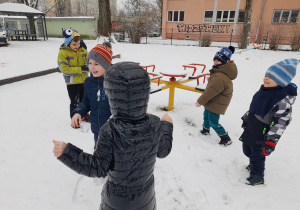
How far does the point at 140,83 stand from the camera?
1057 mm

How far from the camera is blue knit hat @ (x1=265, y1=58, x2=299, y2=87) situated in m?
2.12

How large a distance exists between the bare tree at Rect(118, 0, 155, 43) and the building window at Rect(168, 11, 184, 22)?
243cm

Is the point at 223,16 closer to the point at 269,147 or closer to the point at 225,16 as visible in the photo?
the point at 225,16

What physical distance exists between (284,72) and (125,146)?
194 centimetres

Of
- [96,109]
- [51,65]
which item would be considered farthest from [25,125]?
[51,65]

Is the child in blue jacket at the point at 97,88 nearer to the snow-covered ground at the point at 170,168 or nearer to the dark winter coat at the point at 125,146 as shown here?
the snow-covered ground at the point at 170,168

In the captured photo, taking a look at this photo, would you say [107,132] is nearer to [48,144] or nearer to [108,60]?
[108,60]

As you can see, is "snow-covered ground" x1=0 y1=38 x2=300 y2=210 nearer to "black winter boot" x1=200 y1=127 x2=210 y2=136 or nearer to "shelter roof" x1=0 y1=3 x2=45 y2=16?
"black winter boot" x1=200 y1=127 x2=210 y2=136

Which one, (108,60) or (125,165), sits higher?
(108,60)

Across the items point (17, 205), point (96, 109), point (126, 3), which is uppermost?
point (126, 3)

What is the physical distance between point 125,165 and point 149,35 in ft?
90.7

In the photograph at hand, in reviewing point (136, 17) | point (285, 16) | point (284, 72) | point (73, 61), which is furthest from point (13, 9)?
point (285, 16)

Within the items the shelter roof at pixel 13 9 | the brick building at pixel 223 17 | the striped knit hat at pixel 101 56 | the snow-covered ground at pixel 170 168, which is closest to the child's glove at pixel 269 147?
the snow-covered ground at pixel 170 168

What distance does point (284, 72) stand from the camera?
83.4 inches
